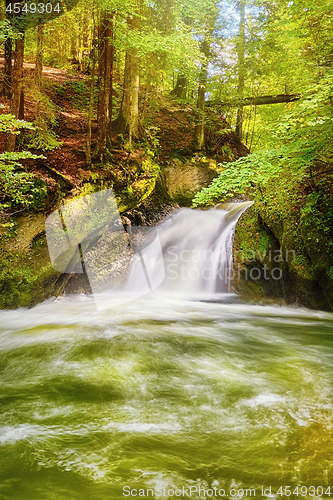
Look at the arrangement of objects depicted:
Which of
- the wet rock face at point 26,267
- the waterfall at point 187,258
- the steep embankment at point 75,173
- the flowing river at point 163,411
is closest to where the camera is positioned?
the flowing river at point 163,411

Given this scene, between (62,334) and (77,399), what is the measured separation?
2348 millimetres

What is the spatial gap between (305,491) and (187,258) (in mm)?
7758

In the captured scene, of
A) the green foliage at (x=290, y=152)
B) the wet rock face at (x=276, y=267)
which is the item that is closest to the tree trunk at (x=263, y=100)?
the wet rock face at (x=276, y=267)

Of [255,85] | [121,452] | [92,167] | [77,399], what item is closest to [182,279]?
[92,167]

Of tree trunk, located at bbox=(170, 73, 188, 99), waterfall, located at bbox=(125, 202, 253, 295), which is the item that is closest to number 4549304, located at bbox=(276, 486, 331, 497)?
waterfall, located at bbox=(125, 202, 253, 295)

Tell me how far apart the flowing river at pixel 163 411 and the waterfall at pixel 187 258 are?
Result: 10.0 feet

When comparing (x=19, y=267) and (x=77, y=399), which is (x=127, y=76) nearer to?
(x=19, y=267)

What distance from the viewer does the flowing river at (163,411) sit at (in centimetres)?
203

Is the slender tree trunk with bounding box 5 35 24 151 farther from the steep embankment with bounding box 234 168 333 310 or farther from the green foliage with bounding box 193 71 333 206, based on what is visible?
the steep embankment with bounding box 234 168 333 310

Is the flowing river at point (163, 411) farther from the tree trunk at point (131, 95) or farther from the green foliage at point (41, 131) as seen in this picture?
the tree trunk at point (131, 95)

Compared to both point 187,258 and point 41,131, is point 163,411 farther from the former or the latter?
point 41,131

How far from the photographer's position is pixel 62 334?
17.4ft

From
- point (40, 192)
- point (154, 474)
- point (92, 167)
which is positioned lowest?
point (154, 474)

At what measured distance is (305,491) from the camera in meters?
1.95
